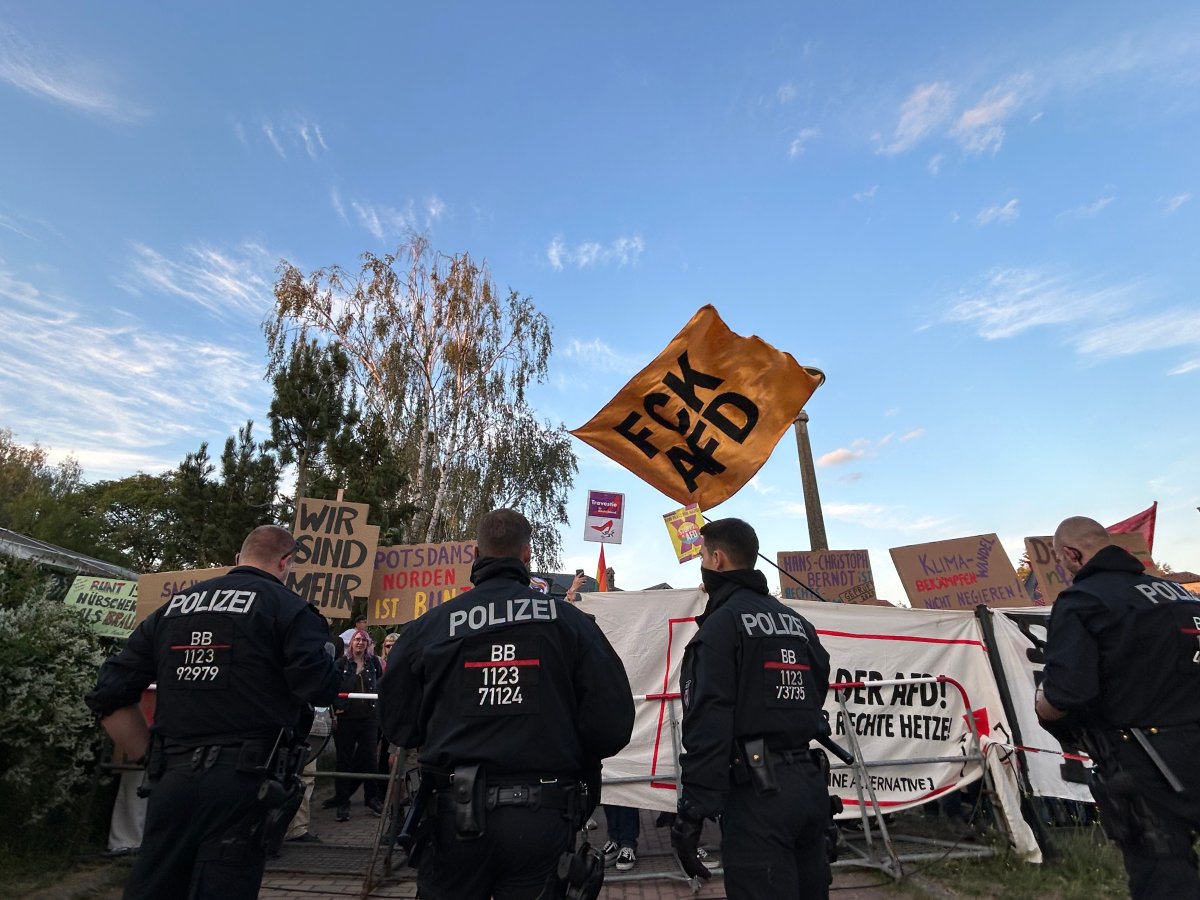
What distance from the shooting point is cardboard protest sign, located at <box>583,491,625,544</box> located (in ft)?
38.3

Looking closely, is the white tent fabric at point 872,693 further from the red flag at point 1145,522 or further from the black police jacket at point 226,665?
the red flag at point 1145,522

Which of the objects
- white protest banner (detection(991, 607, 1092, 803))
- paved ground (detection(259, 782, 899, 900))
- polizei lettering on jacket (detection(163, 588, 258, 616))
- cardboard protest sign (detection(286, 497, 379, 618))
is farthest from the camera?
cardboard protest sign (detection(286, 497, 379, 618))

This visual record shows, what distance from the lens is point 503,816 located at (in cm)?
260

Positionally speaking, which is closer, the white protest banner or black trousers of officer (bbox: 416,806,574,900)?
black trousers of officer (bbox: 416,806,574,900)

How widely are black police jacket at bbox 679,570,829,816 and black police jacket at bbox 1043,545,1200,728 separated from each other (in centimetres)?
104

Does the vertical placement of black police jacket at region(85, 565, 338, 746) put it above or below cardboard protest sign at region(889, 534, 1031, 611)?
below

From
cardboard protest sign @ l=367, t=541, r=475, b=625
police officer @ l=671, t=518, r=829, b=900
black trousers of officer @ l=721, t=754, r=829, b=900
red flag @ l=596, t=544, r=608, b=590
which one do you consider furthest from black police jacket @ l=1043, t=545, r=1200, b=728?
red flag @ l=596, t=544, r=608, b=590

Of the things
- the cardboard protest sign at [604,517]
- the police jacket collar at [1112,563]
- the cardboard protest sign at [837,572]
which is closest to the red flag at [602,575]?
the cardboard protest sign at [604,517]

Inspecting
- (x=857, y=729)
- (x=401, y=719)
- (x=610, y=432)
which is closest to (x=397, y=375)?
(x=610, y=432)

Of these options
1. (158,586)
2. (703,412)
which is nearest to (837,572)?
(703,412)

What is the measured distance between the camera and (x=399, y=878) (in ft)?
18.3

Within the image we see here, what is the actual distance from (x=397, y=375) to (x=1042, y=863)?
21.0m

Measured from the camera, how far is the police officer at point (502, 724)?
259cm

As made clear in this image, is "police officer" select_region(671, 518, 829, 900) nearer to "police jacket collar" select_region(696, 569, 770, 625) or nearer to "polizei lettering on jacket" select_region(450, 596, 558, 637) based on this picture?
"police jacket collar" select_region(696, 569, 770, 625)
